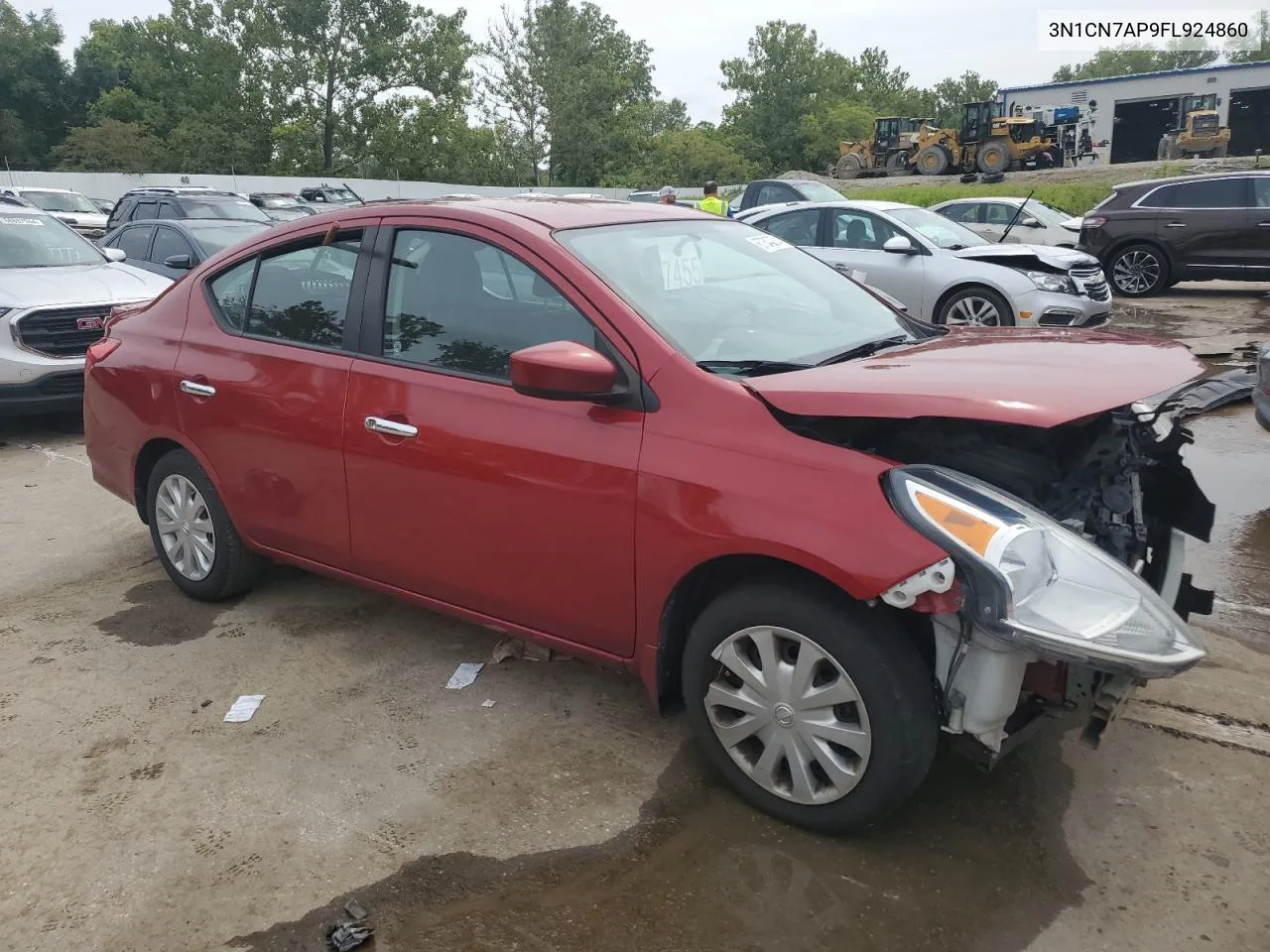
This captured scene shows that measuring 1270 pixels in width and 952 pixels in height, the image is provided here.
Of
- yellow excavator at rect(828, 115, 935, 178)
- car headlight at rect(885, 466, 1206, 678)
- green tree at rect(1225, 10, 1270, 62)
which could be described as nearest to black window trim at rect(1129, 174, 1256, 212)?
car headlight at rect(885, 466, 1206, 678)

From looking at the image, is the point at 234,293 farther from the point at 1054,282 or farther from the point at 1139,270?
the point at 1139,270

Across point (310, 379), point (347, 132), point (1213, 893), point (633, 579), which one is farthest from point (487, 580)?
point (347, 132)

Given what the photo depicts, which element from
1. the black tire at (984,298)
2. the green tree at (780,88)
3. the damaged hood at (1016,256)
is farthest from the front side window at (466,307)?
the green tree at (780,88)

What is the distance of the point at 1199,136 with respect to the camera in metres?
37.4

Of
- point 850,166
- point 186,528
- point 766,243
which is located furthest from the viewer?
point 850,166

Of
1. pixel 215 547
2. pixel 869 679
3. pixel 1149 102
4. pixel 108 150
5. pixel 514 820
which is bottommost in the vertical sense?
pixel 514 820

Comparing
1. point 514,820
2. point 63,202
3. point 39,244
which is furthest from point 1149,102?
point 514,820

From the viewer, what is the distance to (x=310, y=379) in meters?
3.77

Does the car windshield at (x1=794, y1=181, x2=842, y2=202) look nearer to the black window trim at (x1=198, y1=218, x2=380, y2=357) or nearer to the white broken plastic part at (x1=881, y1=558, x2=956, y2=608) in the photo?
the black window trim at (x1=198, y1=218, x2=380, y2=357)

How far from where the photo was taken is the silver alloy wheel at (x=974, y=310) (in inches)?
397

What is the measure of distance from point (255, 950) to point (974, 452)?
2307 mm

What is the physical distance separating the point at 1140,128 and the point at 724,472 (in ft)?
164

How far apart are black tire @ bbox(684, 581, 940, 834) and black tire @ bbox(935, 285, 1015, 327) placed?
316 inches

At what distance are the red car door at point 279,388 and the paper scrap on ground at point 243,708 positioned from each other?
1.89 ft
